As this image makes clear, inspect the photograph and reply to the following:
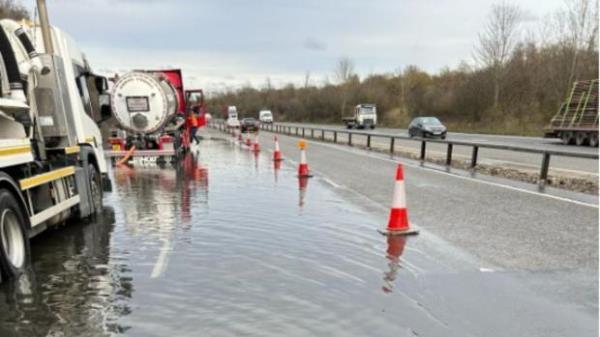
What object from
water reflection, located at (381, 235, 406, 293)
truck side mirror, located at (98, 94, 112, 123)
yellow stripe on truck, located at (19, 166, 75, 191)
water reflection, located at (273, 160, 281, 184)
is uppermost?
truck side mirror, located at (98, 94, 112, 123)

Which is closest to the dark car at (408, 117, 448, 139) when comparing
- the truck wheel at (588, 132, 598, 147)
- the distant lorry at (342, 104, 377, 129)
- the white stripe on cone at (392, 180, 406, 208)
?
the truck wheel at (588, 132, 598, 147)

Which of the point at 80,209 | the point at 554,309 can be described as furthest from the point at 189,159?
the point at 554,309

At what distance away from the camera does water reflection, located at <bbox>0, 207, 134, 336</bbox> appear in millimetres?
4102

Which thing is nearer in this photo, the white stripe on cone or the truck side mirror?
the white stripe on cone

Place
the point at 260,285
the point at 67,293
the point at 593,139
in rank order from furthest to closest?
the point at 593,139
the point at 260,285
the point at 67,293

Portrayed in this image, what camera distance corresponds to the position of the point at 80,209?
314 inches

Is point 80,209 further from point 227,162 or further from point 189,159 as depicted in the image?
point 189,159

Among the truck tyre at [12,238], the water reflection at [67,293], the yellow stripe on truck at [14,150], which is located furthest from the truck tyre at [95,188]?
the truck tyre at [12,238]

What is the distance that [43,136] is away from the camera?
24.8 feet

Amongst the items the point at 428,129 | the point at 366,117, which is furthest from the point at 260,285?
the point at 366,117

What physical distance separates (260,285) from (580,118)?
27745 mm

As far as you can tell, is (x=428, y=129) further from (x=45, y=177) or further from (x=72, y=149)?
(x=45, y=177)

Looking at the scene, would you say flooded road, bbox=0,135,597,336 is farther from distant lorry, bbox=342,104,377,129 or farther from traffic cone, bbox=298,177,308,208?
distant lorry, bbox=342,104,377,129

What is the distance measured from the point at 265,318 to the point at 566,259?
4.00 metres
